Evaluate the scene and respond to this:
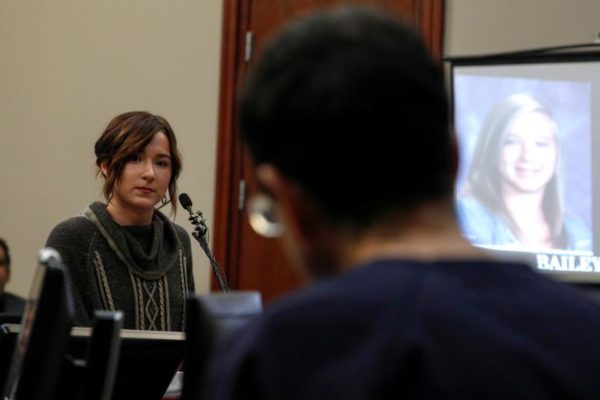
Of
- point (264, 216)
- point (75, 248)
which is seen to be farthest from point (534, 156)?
point (264, 216)

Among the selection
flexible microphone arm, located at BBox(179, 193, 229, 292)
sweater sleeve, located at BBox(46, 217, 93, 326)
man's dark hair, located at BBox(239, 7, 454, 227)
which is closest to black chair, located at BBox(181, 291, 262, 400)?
man's dark hair, located at BBox(239, 7, 454, 227)

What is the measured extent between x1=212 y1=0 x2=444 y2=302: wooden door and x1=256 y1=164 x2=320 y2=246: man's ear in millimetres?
4614

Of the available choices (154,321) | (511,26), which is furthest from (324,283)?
(511,26)

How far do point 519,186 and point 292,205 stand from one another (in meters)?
4.09

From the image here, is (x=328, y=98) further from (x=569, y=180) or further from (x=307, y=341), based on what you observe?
(x=569, y=180)

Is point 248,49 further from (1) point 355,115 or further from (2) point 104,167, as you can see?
(1) point 355,115

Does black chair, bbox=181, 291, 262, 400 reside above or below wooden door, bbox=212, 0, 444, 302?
below

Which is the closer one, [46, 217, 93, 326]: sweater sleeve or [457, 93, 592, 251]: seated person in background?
[46, 217, 93, 326]: sweater sleeve

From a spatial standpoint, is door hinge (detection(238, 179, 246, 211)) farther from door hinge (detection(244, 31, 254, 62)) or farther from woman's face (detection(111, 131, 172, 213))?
woman's face (detection(111, 131, 172, 213))

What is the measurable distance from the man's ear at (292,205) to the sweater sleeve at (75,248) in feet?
6.00

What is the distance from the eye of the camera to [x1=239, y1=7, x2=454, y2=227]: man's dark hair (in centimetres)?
81

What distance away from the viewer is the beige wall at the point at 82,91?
5598mm

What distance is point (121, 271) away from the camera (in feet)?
9.23

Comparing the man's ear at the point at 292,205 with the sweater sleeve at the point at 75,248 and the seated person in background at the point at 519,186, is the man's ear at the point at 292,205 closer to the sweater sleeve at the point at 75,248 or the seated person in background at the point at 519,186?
the sweater sleeve at the point at 75,248
